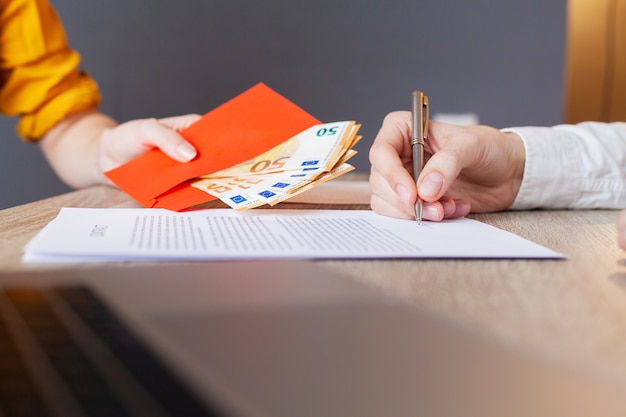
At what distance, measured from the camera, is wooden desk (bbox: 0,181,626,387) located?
29cm

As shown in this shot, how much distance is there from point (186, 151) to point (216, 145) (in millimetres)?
53

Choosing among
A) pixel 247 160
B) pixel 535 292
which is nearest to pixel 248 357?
pixel 535 292

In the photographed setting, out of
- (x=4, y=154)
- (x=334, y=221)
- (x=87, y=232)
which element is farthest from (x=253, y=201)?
(x=4, y=154)

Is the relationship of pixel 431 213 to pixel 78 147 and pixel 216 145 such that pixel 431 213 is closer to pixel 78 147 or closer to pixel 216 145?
pixel 216 145

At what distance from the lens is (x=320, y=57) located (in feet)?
6.92

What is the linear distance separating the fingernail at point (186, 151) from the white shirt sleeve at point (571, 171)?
439 mm

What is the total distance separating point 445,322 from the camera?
0.32 m

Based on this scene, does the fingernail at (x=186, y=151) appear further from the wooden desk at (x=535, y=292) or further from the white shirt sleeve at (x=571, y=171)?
the white shirt sleeve at (x=571, y=171)

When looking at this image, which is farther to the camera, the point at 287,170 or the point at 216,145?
the point at 216,145

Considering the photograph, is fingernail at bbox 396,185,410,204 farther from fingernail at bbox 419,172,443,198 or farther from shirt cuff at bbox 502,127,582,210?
shirt cuff at bbox 502,127,582,210

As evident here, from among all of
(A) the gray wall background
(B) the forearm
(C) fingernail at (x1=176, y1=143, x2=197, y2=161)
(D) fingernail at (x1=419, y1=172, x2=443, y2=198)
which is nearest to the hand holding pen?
(D) fingernail at (x1=419, y1=172, x2=443, y2=198)

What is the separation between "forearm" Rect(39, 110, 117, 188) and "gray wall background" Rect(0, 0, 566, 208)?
2.57 ft

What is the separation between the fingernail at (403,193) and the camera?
643 mm

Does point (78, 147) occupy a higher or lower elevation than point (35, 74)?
lower
